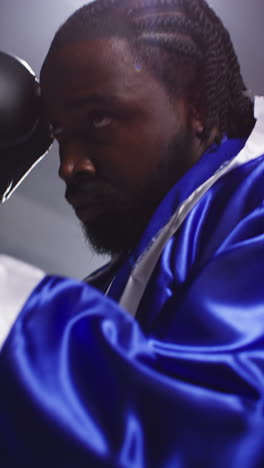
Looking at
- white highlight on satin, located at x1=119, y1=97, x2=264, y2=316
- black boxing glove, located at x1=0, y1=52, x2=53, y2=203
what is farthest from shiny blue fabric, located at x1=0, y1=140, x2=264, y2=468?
black boxing glove, located at x1=0, y1=52, x2=53, y2=203

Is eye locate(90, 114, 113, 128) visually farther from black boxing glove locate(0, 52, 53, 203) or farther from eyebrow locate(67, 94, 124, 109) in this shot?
black boxing glove locate(0, 52, 53, 203)

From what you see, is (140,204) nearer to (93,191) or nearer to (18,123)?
(93,191)

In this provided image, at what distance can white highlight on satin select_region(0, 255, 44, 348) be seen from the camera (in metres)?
0.27

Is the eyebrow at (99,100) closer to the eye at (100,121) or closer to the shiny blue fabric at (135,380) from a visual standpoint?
the eye at (100,121)

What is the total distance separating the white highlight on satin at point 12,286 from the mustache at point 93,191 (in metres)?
0.28

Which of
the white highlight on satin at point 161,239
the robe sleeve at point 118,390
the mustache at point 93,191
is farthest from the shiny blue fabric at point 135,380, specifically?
the mustache at point 93,191

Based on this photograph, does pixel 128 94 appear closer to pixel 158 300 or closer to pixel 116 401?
pixel 158 300

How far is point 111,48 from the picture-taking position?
61cm

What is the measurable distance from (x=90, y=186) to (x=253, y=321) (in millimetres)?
316

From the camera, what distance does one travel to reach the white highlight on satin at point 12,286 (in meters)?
0.27

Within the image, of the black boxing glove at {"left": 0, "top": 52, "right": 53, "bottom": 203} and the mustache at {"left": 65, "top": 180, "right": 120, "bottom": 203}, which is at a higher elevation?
the black boxing glove at {"left": 0, "top": 52, "right": 53, "bottom": 203}

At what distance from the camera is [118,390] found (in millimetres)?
259

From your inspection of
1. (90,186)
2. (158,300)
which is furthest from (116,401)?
(90,186)

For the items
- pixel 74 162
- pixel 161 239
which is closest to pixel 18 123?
pixel 74 162
